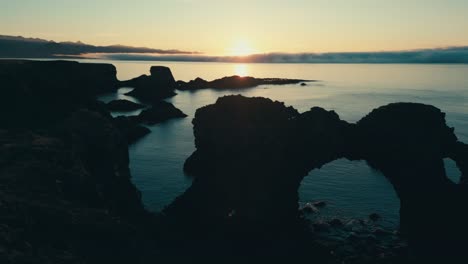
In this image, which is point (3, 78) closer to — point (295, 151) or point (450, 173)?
point (295, 151)

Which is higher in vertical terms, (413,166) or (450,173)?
(413,166)

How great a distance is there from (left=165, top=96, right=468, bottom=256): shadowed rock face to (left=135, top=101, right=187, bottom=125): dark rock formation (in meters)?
81.6

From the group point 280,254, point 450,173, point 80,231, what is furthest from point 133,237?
point 450,173

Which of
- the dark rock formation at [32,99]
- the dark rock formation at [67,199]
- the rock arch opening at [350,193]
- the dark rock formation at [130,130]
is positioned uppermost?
the dark rock formation at [32,99]

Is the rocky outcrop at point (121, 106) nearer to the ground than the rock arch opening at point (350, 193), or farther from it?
farther from it

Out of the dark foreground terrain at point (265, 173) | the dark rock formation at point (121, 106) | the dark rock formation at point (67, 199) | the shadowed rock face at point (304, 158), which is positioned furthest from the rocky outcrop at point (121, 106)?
the shadowed rock face at point (304, 158)

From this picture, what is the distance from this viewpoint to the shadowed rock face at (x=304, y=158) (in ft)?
138

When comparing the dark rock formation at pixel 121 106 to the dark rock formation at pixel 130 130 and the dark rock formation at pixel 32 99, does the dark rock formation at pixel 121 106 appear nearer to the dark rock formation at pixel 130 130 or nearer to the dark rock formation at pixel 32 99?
the dark rock formation at pixel 130 130

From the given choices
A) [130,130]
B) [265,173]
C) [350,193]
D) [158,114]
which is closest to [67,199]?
[265,173]

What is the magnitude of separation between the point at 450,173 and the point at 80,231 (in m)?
65.7

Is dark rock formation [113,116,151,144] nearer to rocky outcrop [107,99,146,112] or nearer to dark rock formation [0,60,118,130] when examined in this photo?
dark rock formation [0,60,118,130]

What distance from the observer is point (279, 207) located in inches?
1781

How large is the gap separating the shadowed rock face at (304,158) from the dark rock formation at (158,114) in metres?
81.6

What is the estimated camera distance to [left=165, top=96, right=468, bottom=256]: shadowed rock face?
42125 mm
